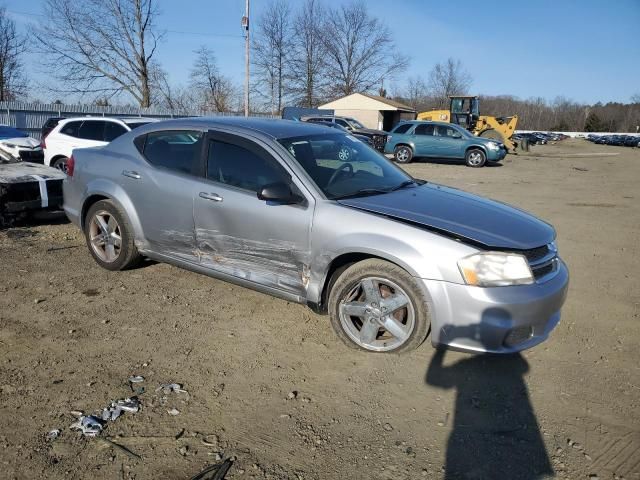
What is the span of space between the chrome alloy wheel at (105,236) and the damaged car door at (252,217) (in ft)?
4.03

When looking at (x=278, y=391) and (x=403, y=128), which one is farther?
(x=403, y=128)

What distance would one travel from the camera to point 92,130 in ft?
33.8

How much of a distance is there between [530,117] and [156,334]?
399 ft

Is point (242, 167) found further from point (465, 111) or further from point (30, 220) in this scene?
point (465, 111)

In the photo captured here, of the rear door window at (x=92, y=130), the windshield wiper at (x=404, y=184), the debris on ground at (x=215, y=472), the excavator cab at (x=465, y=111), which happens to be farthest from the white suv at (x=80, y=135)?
the excavator cab at (x=465, y=111)

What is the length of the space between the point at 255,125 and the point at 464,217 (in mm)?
1975

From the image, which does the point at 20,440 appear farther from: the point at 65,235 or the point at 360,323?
the point at 65,235

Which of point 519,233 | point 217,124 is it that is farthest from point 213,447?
point 217,124

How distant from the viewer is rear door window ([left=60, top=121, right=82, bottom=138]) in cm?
1035

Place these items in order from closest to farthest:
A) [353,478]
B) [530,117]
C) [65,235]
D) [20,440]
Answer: [353,478]
[20,440]
[65,235]
[530,117]

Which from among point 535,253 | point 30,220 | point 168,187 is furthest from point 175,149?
point 30,220

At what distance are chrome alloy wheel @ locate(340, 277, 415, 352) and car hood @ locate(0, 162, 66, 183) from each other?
5.28 m

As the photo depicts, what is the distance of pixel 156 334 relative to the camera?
376 cm

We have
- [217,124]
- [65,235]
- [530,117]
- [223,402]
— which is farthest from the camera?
[530,117]
